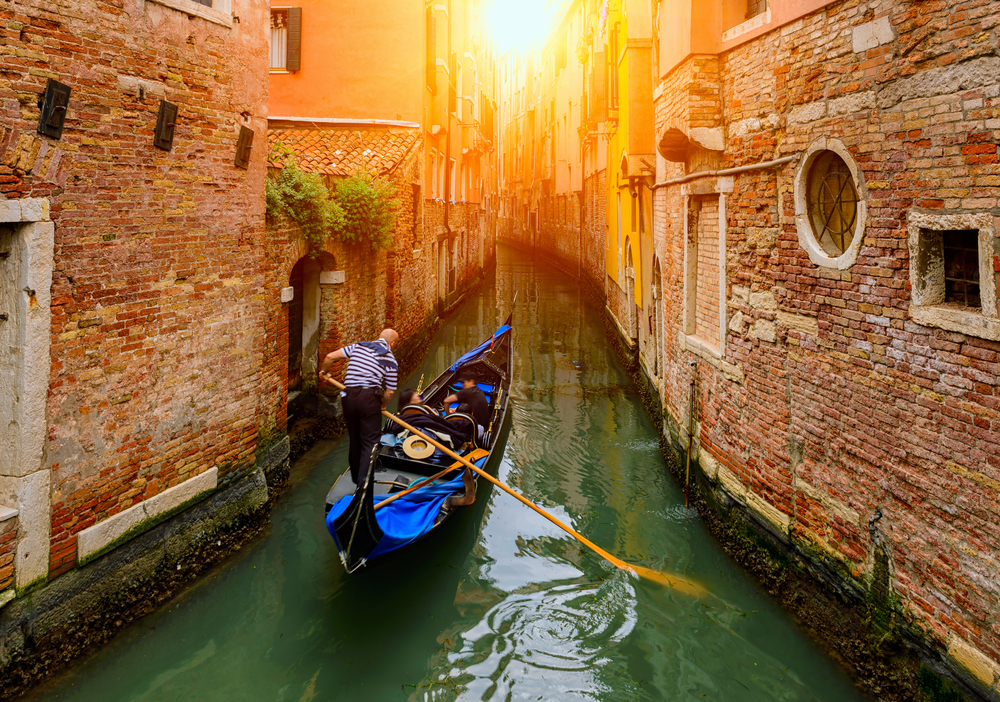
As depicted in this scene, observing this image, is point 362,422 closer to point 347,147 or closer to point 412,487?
point 412,487

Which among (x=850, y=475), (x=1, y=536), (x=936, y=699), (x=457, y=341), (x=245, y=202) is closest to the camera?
(x=936, y=699)

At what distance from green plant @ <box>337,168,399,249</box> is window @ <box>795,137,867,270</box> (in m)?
4.47

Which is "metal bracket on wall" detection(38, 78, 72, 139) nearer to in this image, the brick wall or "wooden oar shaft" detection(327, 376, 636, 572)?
"wooden oar shaft" detection(327, 376, 636, 572)

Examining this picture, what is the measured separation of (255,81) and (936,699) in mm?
5278

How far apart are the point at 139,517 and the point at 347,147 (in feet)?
19.4

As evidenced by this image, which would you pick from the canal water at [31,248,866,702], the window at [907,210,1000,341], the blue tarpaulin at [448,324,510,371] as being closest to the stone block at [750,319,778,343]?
the window at [907,210,1000,341]

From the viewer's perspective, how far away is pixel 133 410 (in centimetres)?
385

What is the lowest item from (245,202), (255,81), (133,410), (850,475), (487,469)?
(487,469)

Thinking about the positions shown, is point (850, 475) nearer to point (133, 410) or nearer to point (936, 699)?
point (936, 699)

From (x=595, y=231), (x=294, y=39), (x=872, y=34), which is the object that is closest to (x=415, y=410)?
(x=872, y=34)

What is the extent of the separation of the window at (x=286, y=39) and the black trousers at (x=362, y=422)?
6917 millimetres

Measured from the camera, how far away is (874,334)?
3320mm

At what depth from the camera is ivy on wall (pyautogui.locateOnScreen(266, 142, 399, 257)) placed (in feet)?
19.2

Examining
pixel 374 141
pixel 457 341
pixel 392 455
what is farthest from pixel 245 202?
pixel 457 341
